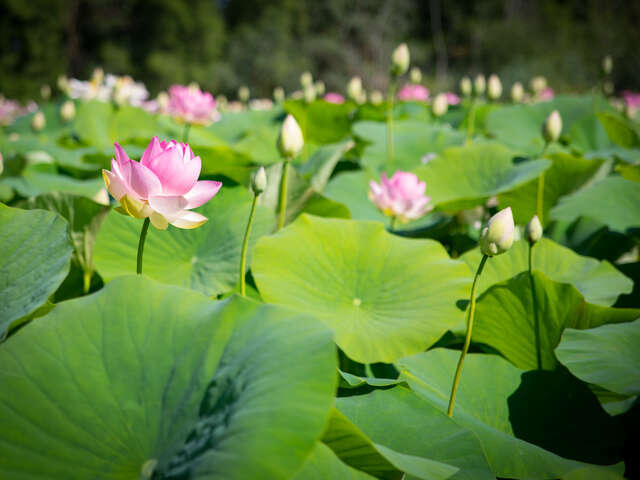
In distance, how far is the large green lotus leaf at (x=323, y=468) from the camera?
1.60 ft

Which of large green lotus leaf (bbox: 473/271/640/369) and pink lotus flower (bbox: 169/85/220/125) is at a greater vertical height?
pink lotus flower (bbox: 169/85/220/125)

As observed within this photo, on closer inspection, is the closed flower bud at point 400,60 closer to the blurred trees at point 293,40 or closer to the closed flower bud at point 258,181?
the closed flower bud at point 258,181

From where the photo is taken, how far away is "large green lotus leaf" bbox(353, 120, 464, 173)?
5.40ft

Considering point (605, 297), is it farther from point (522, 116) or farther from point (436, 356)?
point (522, 116)

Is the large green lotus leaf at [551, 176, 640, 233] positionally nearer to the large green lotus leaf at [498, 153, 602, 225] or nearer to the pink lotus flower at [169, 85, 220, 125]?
the large green lotus leaf at [498, 153, 602, 225]

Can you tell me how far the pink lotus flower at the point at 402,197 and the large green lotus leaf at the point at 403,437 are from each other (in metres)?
0.53

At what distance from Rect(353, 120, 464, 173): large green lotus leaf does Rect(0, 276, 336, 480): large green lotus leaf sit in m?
1.15

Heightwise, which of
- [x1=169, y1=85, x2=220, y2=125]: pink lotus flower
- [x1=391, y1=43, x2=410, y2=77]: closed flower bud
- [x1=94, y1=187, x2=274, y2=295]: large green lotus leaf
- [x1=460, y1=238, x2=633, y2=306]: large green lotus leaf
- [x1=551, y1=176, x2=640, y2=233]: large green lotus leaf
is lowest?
[x1=460, y1=238, x2=633, y2=306]: large green lotus leaf

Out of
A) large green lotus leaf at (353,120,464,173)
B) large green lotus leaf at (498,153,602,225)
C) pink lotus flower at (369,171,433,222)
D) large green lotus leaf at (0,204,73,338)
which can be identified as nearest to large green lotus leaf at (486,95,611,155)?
large green lotus leaf at (353,120,464,173)

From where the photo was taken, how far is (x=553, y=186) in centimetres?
138

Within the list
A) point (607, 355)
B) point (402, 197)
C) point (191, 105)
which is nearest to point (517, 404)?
point (607, 355)

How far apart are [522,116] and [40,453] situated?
2.01 meters

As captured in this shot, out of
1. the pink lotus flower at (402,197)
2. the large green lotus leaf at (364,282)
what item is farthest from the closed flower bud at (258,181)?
the pink lotus flower at (402,197)

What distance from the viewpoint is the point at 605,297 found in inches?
36.7
